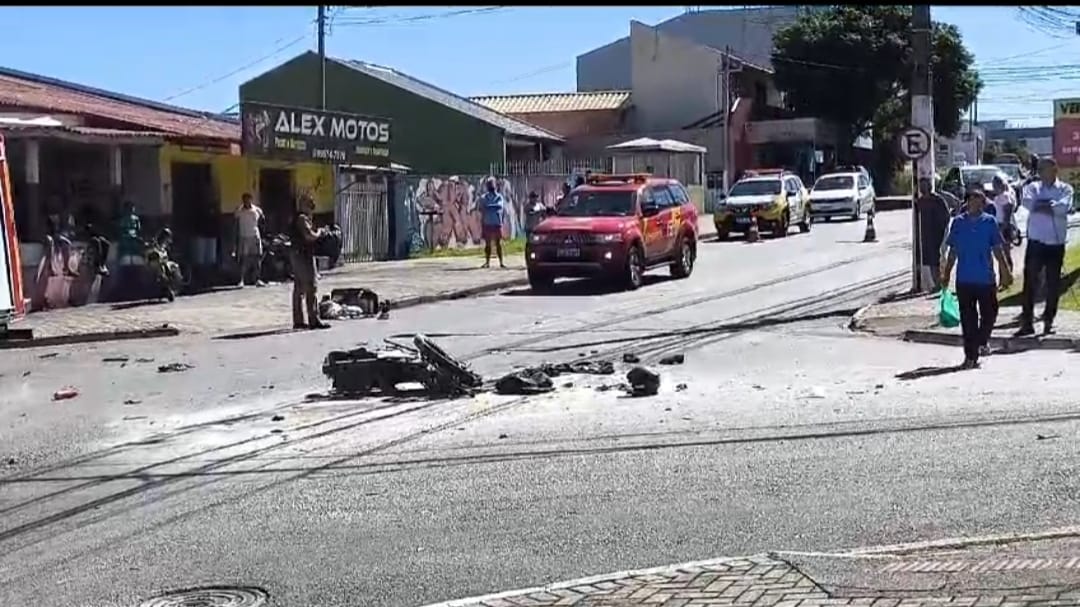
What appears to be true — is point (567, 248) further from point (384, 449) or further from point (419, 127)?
point (419, 127)

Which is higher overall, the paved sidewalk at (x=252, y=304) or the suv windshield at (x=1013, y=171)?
the suv windshield at (x=1013, y=171)

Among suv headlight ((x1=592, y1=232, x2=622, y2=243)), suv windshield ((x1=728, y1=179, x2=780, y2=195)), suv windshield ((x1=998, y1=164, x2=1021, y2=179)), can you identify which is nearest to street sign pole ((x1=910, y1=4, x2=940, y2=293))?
suv headlight ((x1=592, y1=232, x2=622, y2=243))

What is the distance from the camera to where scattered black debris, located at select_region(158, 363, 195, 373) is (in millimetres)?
15194

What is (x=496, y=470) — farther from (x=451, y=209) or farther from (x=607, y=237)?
(x=451, y=209)

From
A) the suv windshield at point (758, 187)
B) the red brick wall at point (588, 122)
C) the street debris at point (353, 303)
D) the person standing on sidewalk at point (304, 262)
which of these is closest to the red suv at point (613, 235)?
the street debris at point (353, 303)

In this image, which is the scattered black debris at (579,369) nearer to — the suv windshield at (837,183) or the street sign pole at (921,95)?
the street sign pole at (921,95)

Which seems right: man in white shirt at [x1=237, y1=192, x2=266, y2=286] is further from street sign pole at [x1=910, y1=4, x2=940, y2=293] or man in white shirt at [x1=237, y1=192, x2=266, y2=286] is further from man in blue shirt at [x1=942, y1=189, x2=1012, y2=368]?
man in blue shirt at [x1=942, y1=189, x2=1012, y2=368]

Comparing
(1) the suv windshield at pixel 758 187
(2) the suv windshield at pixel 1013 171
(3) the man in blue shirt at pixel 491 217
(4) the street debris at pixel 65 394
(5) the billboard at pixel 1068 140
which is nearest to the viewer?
(4) the street debris at pixel 65 394

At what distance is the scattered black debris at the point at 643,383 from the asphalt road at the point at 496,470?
11.4 inches

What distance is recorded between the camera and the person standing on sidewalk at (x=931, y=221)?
19.9 m

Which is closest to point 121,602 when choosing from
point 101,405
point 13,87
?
point 101,405

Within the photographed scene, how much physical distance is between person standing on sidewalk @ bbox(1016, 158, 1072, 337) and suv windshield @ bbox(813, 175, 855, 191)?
Result: 32096mm

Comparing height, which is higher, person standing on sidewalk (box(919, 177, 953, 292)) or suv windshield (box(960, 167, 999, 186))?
suv windshield (box(960, 167, 999, 186))

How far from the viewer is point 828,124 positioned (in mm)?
67062
